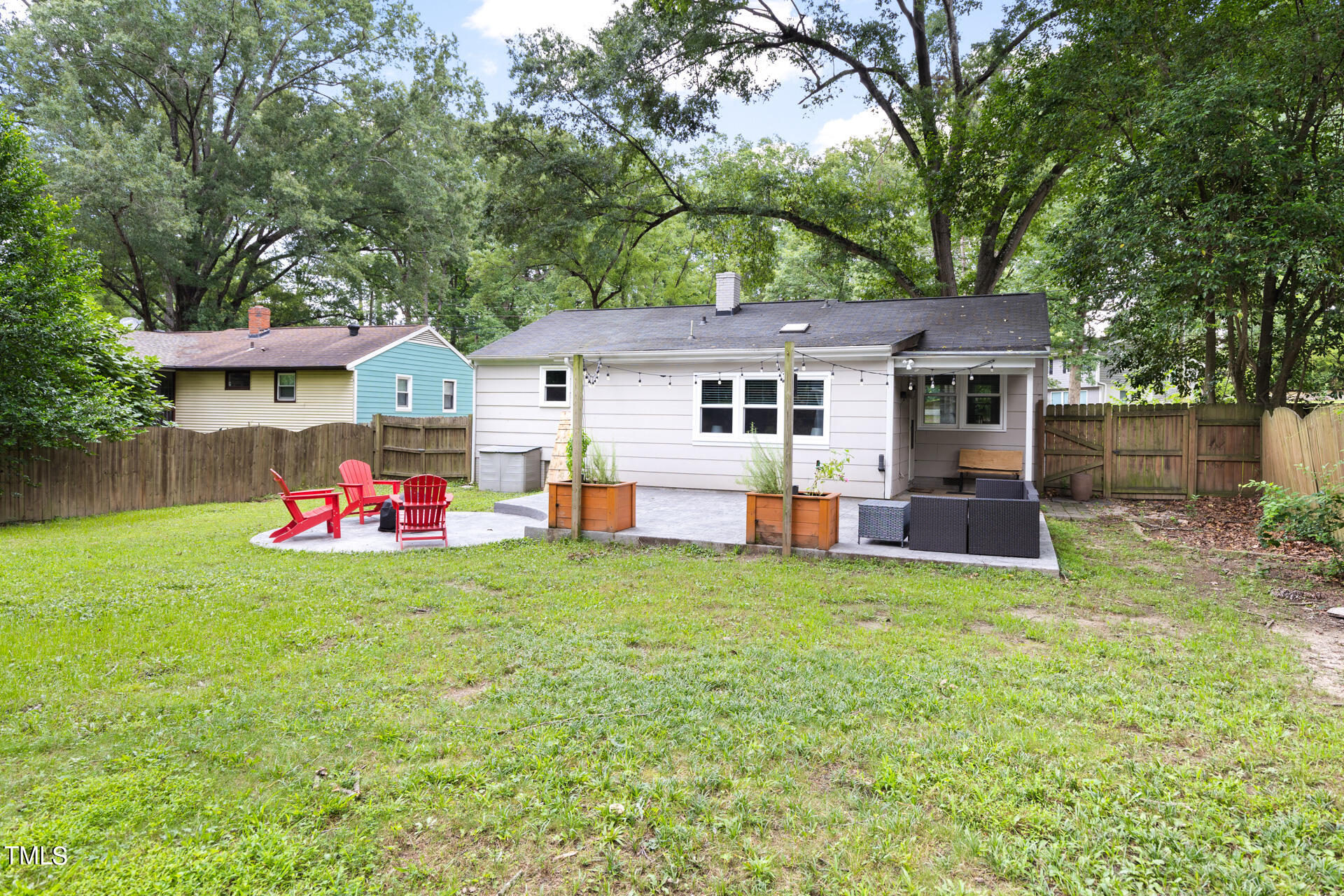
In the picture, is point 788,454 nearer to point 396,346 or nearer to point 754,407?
point 754,407

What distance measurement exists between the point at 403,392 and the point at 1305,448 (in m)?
19.3

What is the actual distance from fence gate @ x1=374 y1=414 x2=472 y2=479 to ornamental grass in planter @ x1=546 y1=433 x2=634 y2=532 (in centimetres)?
733

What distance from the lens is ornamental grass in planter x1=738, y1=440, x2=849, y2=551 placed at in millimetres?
7156

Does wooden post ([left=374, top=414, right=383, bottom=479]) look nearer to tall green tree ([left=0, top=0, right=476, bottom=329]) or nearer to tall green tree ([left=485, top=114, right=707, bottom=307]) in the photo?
tall green tree ([left=485, top=114, right=707, bottom=307])

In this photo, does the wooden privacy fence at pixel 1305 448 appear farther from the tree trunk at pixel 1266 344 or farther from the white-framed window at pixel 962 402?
the white-framed window at pixel 962 402

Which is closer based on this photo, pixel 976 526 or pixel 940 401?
pixel 976 526

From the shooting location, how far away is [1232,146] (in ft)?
30.6

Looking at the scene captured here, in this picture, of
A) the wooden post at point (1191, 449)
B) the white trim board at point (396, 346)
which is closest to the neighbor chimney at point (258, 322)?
the white trim board at point (396, 346)

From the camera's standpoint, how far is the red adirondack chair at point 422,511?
7688mm

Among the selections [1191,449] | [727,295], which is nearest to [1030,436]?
[1191,449]

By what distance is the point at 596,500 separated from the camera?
8039 millimetres

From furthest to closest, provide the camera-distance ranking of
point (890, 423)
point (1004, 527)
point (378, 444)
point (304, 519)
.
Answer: point (378, 444) → point (890, 423) → point (304, 519) → point (1004, 527)

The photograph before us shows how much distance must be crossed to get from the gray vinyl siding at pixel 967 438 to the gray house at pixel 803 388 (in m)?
0.02

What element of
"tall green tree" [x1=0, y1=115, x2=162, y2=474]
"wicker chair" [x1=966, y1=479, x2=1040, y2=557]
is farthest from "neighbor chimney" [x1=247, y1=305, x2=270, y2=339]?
"wicker chair" [x1=966, y1=479, x2=1040, y2=557]
